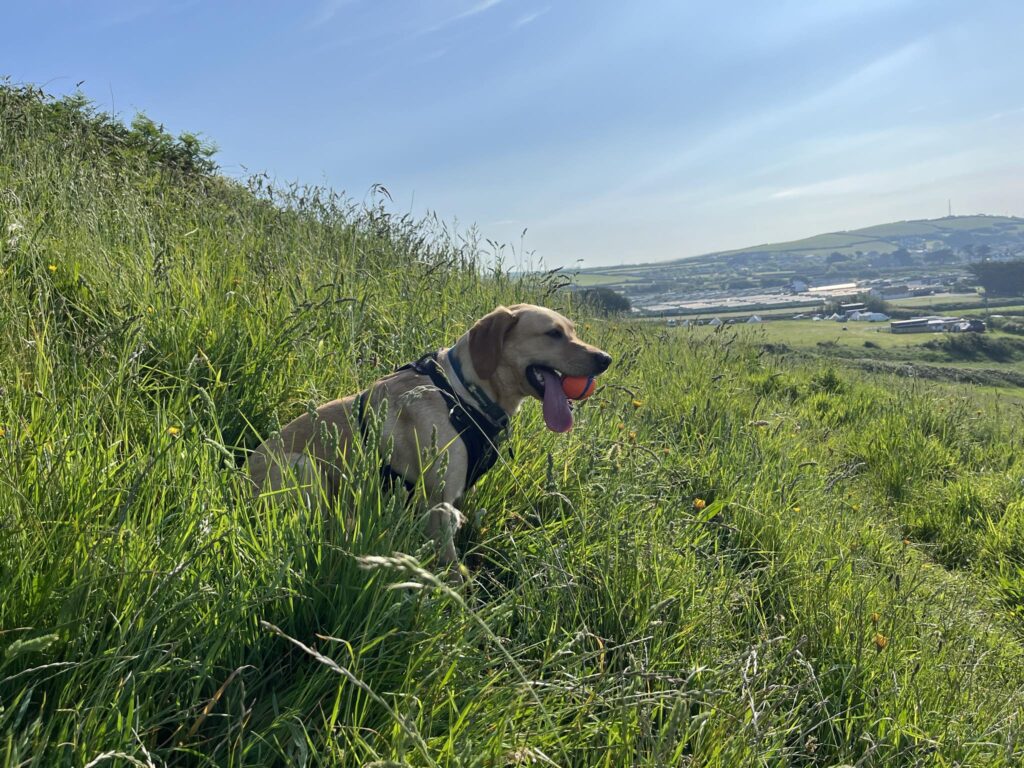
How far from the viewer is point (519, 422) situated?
373cm

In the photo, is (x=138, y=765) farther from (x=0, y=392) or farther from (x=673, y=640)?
(x=673, y=640)

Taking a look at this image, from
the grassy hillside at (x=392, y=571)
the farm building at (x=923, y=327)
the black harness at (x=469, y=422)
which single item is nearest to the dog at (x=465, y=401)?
the black harness at (x=469, y=422)

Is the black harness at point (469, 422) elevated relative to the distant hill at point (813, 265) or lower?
lower

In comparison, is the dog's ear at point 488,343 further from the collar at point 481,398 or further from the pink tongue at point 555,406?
the pink tongue at point 555,406

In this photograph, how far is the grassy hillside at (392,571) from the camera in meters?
1.49

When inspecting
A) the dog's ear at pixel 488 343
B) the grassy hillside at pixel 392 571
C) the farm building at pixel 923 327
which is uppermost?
the dog's ear at pixel 488 343

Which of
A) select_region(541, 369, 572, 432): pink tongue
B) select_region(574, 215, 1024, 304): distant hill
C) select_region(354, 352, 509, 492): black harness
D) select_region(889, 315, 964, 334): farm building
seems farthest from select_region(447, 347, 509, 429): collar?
select_region(889, 315, 964, 334): farm building

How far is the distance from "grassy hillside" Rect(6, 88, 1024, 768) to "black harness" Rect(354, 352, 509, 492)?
0.58 ft

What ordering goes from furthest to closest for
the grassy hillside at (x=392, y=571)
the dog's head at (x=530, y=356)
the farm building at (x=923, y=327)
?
the farm building at (x=923, y=327)
the dog's head at (x=530, y=356)
the grassy hillside at (x=392, y=571)

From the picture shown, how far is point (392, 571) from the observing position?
194cm

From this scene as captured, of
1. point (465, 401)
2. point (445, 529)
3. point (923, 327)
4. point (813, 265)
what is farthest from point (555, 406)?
point (813, 265)

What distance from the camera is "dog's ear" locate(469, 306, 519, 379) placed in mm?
3340

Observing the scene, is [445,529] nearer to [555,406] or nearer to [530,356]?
[555,406]

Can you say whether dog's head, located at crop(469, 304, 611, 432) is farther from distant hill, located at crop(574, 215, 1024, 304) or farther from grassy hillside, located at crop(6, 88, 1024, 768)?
distant hill, located at crop(574, 215, 1024, 304)
